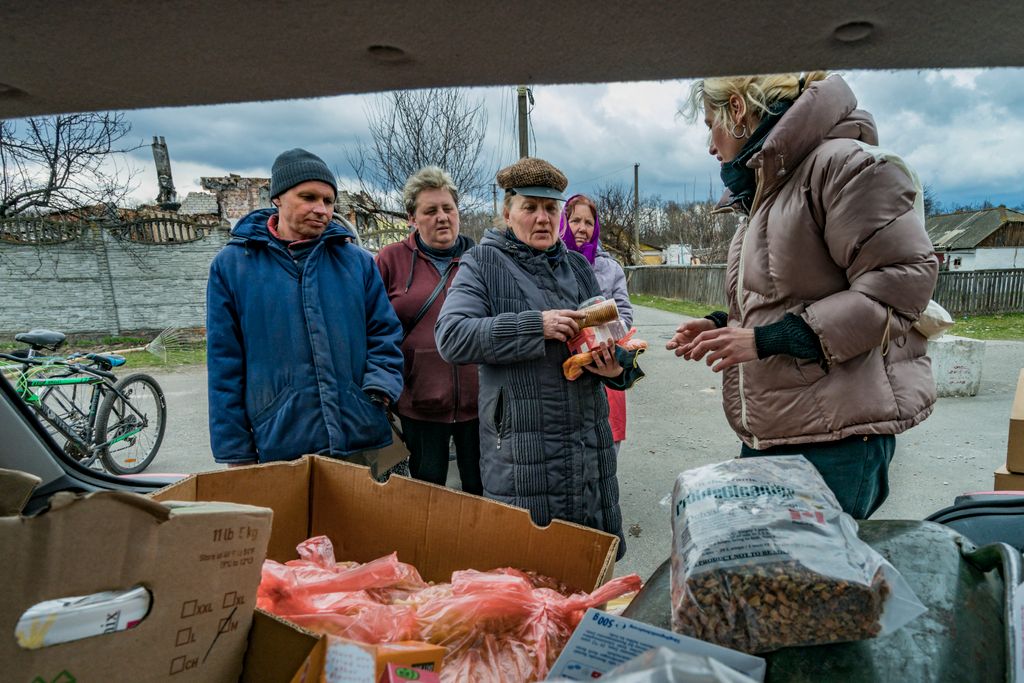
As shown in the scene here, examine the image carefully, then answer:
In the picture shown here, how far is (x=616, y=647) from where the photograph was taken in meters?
0.79

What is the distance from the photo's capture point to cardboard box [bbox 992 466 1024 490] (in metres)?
2.13

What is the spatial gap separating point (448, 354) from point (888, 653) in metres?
1.61

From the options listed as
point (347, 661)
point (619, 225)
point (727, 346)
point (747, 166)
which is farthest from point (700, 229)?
point (347, 661)

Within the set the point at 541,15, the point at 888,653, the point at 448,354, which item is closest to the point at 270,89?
the point at 541,15

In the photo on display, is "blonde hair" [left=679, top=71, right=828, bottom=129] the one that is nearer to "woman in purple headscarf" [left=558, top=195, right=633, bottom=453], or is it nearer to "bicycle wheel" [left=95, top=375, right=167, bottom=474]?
"woman in purple headscarf" [left=558, top=195, right=633, bottom=453]

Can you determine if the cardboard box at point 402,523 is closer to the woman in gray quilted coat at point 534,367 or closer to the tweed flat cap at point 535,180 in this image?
the woman in gray quilted coat at point 534,367

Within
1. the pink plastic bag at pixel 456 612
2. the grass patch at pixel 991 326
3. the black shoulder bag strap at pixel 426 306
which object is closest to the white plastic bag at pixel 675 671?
the pink plastic bag at pixel 456 612

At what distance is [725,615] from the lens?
77 cm

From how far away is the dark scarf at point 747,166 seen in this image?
5.12 ft

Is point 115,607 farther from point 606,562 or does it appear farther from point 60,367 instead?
point 60,367

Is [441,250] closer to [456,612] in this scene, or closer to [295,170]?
[295,170]

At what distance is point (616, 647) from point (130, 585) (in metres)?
0.65

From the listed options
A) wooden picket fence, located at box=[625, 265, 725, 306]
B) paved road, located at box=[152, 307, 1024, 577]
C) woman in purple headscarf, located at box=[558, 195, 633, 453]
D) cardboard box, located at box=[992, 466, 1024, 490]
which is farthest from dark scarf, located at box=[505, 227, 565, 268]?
wooden picket fence, located at box=[625, 265, 725, 306]

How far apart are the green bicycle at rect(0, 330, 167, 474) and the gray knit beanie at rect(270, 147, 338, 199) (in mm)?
3977
